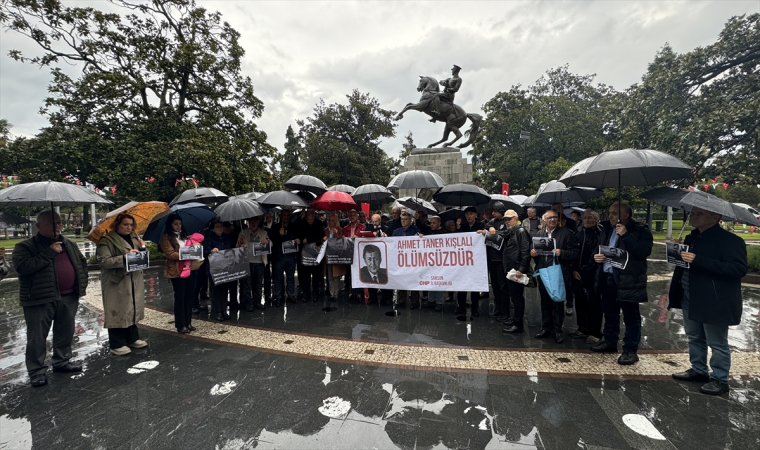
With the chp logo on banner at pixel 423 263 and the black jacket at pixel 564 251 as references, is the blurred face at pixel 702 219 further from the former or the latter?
the chp logo on banner at pixel 423 263

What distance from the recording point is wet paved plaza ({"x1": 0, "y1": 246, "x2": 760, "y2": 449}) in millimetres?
2707

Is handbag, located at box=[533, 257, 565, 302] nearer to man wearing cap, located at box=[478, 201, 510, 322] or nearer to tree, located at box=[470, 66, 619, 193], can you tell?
man wearing cap, located at box=[478, 201, 510, 322]

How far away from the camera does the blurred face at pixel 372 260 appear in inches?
255

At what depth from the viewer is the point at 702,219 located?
3.51 meters

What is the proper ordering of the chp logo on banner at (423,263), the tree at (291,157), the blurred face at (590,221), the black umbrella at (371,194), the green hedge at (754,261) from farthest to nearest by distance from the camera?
the tree at (291,157) < the green hedge at (754,261) < the black umbrella at (371,194) < the chp logo on banner at (423,263) < the blurred face at (590,221)

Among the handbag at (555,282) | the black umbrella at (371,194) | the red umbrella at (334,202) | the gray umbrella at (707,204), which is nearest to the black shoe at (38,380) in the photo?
the red umbrella at (334,202)

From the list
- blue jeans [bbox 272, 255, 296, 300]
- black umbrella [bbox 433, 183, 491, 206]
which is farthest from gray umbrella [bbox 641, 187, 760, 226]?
blue jeans [bbox 272, 255, 296, 300]

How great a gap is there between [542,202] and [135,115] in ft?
56.1

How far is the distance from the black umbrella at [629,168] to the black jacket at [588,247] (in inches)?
28.4

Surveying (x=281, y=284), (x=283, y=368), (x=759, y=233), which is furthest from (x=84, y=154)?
(x=759, y=233)

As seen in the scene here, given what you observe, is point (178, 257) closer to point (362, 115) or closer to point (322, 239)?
point (322, 239)

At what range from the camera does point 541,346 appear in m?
4.62

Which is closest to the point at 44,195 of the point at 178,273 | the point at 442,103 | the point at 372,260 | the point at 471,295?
the point at 178,273

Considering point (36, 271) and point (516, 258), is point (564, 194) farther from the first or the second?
point (36, 271)
